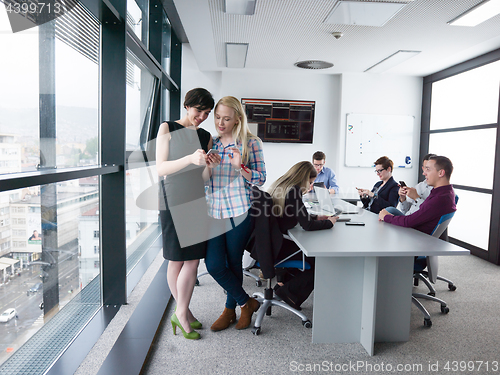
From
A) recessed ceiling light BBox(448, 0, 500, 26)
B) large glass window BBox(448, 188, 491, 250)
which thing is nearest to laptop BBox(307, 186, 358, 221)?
recessed ceiling light BBox(448, 0, 500, 26)

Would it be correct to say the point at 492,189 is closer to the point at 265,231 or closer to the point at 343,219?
the point at 343,219

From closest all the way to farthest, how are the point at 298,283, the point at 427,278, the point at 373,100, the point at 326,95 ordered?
the point at 298,283, the point at 427,278, the point at 373,100, the point at 326,95

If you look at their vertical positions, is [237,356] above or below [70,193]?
below

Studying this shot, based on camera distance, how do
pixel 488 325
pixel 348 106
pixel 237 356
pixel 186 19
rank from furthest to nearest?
pixel 348 106 < pixel 186 19 < pixel 488 325 < pixel 237 356

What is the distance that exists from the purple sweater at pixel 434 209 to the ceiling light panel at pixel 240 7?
2.25 metres

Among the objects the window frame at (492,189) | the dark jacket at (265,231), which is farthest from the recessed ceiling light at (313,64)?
the dark jacket at (265,231)

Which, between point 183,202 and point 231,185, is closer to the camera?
point 183,202

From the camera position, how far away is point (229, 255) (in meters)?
2.27

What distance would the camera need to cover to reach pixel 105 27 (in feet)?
7.61

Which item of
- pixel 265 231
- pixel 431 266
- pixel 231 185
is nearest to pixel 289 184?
pixel 265 231

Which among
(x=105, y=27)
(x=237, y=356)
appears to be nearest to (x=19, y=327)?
(x=237, y=356)

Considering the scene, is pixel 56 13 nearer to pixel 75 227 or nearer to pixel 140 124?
pixel 75 227

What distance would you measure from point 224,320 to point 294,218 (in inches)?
33.8

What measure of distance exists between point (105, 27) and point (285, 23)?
6.52 feet
